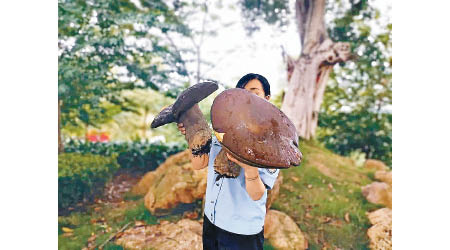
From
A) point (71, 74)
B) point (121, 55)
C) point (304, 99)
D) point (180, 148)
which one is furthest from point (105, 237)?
point (304, 99)

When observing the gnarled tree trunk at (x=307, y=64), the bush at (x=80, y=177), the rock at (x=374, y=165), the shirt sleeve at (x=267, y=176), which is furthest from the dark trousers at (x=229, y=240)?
the rock at (x=374, y=165)

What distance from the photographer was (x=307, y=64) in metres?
3.58

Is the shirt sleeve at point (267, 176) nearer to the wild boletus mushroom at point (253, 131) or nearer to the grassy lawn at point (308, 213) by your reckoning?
the wild boletus mushroom at point (253, 131)

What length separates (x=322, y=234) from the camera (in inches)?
103

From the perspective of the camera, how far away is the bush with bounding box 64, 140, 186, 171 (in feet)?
11.1

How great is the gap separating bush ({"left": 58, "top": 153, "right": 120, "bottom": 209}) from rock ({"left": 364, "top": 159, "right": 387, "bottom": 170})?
3.07 m

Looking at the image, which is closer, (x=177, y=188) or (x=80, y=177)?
(x=177, y=188)

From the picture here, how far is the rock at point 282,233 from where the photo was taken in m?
2.36

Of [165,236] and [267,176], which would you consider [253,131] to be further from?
[165,236]

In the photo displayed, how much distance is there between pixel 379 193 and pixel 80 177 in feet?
9.10

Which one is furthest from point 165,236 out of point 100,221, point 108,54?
point 108,54

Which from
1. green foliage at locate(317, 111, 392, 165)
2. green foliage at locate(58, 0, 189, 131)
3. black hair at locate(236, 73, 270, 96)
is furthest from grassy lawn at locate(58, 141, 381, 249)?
black hair at locate(236, 73, 270, 96)

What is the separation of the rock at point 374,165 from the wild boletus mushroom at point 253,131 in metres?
3.34

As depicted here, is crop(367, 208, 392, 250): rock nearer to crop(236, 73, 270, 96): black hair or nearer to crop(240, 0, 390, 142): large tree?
crop(240, 0, 390, 142): large tree
